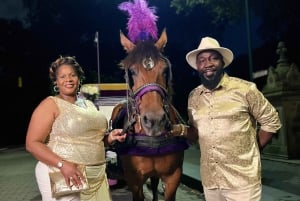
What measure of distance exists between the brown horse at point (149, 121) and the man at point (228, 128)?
0.58 metres

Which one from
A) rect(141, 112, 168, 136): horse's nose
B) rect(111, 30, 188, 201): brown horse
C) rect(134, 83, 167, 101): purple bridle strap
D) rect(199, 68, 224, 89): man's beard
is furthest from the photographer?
rect(134, 83, 167, 101): purple bridle strap

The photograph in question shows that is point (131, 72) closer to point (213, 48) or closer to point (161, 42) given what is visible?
point (161, 42)

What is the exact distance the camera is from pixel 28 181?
13.5 m

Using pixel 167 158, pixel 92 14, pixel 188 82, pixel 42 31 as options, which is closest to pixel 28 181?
pixel 167 158

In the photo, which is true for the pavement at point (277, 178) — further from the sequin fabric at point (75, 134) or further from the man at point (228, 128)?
the sequin fabric at point (75, 134)

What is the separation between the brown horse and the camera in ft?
15.1

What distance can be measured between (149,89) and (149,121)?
395 mm

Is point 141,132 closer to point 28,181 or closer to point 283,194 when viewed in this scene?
point 283,194

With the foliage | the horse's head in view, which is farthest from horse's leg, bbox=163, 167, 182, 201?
the foliage

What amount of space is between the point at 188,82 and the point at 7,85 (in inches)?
808

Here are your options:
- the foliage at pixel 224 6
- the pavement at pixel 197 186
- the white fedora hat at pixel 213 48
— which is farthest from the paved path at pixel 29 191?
the foliage at pixel 224 6

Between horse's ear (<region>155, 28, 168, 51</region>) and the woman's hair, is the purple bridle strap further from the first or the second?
the woman's hair

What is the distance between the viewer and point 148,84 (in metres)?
4.78

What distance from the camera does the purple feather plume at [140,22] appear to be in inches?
212
